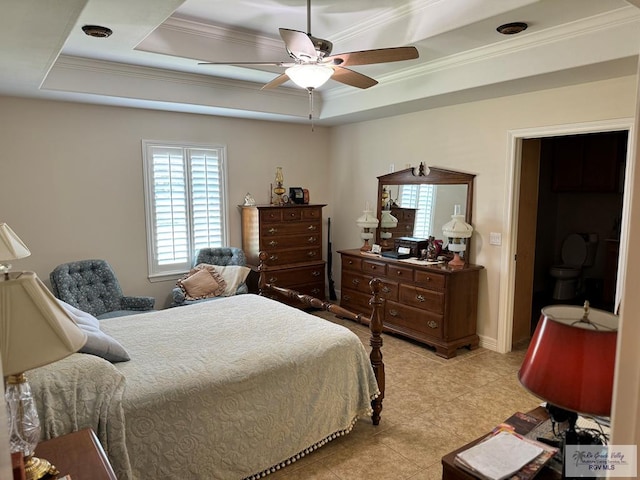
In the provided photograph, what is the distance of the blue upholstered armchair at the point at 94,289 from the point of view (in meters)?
4.15

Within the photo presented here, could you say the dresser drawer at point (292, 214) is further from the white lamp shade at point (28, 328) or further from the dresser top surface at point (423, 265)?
the white lamp shade at point (28, 328)

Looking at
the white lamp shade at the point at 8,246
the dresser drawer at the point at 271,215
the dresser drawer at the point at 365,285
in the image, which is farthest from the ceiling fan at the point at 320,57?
the dresser drawer at the point at 365,285

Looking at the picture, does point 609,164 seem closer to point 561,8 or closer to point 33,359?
point 561,8

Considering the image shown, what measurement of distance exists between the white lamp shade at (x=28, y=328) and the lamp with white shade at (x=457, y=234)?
382 centimetres

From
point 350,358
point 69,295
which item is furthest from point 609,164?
point 69,295

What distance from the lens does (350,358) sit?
114 inches

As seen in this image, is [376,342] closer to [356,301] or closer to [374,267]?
[374,267]

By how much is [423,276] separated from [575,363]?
10.6ft

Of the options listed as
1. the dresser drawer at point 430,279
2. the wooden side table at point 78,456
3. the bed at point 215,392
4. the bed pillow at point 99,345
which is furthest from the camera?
the dresser drawer at point 430,279

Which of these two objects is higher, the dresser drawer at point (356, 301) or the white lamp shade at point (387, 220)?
the white lamp shade at point (387, 220)

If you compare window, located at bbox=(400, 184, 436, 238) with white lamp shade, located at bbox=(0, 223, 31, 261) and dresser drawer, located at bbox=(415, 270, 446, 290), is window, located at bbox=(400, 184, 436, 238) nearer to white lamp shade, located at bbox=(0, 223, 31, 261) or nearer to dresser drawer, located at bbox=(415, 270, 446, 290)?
dresser drawer, located at bbox=(415, 270, 446, 290)

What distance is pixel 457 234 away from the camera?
14.5 feet

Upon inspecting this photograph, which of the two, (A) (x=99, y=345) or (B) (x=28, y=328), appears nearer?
(B) (x=28, y=328)

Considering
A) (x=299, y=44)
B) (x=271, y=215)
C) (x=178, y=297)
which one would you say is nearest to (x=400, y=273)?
(x=271, y=215)
